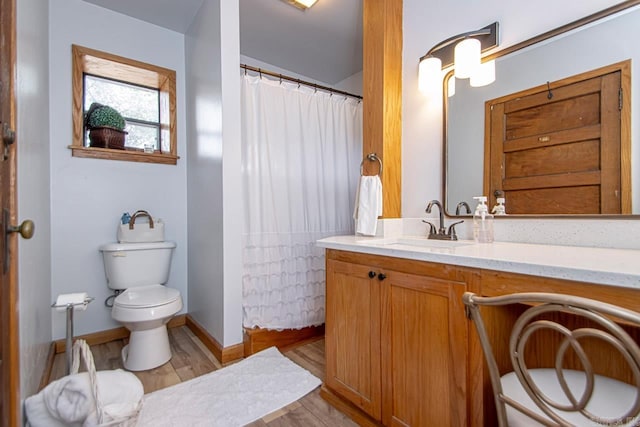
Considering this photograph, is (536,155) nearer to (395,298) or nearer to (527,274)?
(527,274)

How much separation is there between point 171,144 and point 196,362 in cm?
173

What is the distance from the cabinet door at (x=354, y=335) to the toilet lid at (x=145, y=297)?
107cm

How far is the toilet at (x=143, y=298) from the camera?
1.74 metres

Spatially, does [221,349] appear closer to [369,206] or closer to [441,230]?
[369,206]

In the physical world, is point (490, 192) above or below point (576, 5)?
below

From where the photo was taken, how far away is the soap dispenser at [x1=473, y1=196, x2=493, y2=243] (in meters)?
1.41

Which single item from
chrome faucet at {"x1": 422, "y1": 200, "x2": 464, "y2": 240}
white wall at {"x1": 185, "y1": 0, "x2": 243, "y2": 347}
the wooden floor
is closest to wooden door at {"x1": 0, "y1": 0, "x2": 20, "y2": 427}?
the wooden floor

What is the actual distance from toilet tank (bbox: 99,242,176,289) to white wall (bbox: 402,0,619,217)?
5.95 feet

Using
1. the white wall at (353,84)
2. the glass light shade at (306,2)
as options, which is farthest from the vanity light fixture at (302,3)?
the white wall at (353,84)

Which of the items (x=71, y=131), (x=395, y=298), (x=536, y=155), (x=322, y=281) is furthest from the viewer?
(x=322, y=281)

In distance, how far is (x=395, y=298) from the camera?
3.92 feet

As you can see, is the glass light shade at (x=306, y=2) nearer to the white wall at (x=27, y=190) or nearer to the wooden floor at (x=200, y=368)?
the white wall at (x=27, y=190)

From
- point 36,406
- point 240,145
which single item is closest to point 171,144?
point 240,145

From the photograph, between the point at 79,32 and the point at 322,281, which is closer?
the point at 79,32
